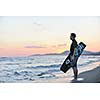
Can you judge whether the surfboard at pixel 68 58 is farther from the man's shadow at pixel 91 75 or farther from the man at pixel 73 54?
the man's shadow at pixel 91 75

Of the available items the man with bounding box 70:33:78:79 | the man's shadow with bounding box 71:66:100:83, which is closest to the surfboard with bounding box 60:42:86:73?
the man with bounding box 70:33:78:79

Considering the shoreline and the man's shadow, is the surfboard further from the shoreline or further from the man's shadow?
the man's shadow

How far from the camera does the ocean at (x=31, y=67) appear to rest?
228 cm

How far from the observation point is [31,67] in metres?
2.29

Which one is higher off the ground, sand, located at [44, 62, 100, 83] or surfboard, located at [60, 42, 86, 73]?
surfboard, located at [60, 42, 86, 73]

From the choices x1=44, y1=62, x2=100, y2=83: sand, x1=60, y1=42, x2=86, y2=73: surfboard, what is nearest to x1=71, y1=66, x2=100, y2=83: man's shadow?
x1=44, y1=62, x2=100, y2=83: sand

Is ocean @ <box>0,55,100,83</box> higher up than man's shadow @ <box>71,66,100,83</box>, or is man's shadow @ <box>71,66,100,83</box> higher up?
ocean @ <box>0,55,100,83</box>

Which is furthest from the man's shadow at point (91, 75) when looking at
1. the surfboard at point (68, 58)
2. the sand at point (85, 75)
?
the surfboard at point (68, 58)

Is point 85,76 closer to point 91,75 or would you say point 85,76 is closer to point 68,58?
point 91,75

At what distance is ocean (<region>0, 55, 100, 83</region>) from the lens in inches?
89.7

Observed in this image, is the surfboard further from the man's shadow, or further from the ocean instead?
the man's shadow
